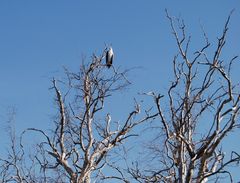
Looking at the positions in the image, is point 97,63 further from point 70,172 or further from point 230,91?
point 230,91

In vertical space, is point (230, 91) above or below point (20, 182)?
below

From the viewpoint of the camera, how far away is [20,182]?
11914 millimetres

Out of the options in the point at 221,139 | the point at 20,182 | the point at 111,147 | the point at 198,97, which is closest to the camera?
the point at 221,139

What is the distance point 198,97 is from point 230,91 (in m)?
0.67

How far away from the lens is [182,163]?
6.45 metres

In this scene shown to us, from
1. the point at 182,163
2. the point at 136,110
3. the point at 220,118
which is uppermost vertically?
the point at 136,110

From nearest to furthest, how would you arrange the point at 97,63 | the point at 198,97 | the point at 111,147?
1. the point at 198,97
2. the point at 97,63
3. the point at 111,147

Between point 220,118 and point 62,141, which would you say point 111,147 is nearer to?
point 62,141

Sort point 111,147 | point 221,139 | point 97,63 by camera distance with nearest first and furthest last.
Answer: point 221,139 < point 97,63 < point 111,147

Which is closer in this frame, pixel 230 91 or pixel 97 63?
pixel 230 91

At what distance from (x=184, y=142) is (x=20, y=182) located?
6592mm

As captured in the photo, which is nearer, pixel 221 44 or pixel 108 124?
pixel 221 44

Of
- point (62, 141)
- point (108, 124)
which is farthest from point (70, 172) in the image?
point (108, 124)

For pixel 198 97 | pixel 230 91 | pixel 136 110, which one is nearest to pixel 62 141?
pixel 136 110
